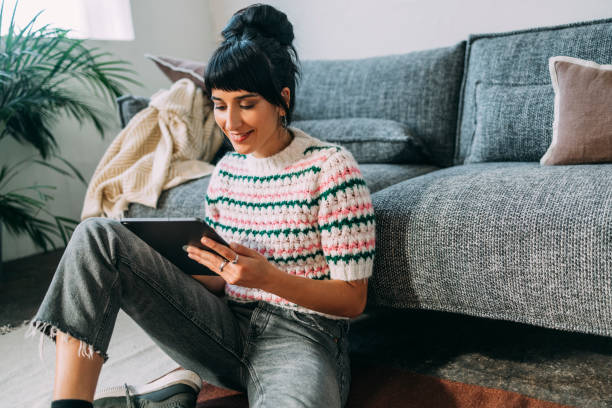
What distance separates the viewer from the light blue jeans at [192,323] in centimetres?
84

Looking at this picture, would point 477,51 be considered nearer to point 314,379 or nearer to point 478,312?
point 478,312

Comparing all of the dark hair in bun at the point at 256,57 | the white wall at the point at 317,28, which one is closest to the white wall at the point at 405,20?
the white wall at the point at 317,28

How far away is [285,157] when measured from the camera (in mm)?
993

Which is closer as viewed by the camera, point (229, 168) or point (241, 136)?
point (241, 136)

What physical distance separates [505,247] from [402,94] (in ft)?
3.15

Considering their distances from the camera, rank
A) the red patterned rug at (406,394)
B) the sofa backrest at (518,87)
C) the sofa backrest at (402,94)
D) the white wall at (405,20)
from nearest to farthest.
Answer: the red patterned rug at (406,394) < the sofa backrest at (518,87) < the sofa backrest at (402,94) < the white wall at (405,20)

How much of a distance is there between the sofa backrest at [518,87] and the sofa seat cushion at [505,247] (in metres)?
0.34

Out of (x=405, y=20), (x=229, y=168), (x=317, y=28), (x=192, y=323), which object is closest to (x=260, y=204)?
(x=229, y=168)

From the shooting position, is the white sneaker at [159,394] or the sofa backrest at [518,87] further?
the sofa backrest at [518,87]

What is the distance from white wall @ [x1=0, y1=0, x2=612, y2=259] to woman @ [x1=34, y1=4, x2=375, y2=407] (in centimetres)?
144

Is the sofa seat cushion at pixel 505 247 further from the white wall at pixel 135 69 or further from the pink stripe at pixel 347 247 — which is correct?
the white wall at pixel 135 69

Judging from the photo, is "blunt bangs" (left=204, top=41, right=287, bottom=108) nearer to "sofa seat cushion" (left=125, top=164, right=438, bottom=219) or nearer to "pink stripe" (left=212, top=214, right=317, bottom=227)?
"pink stripe" (left=212, top=214, right=317, bottom=227)

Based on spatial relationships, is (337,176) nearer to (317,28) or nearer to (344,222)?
(344,222)

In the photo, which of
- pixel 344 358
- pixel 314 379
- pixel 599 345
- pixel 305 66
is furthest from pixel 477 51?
pixel 314 379
